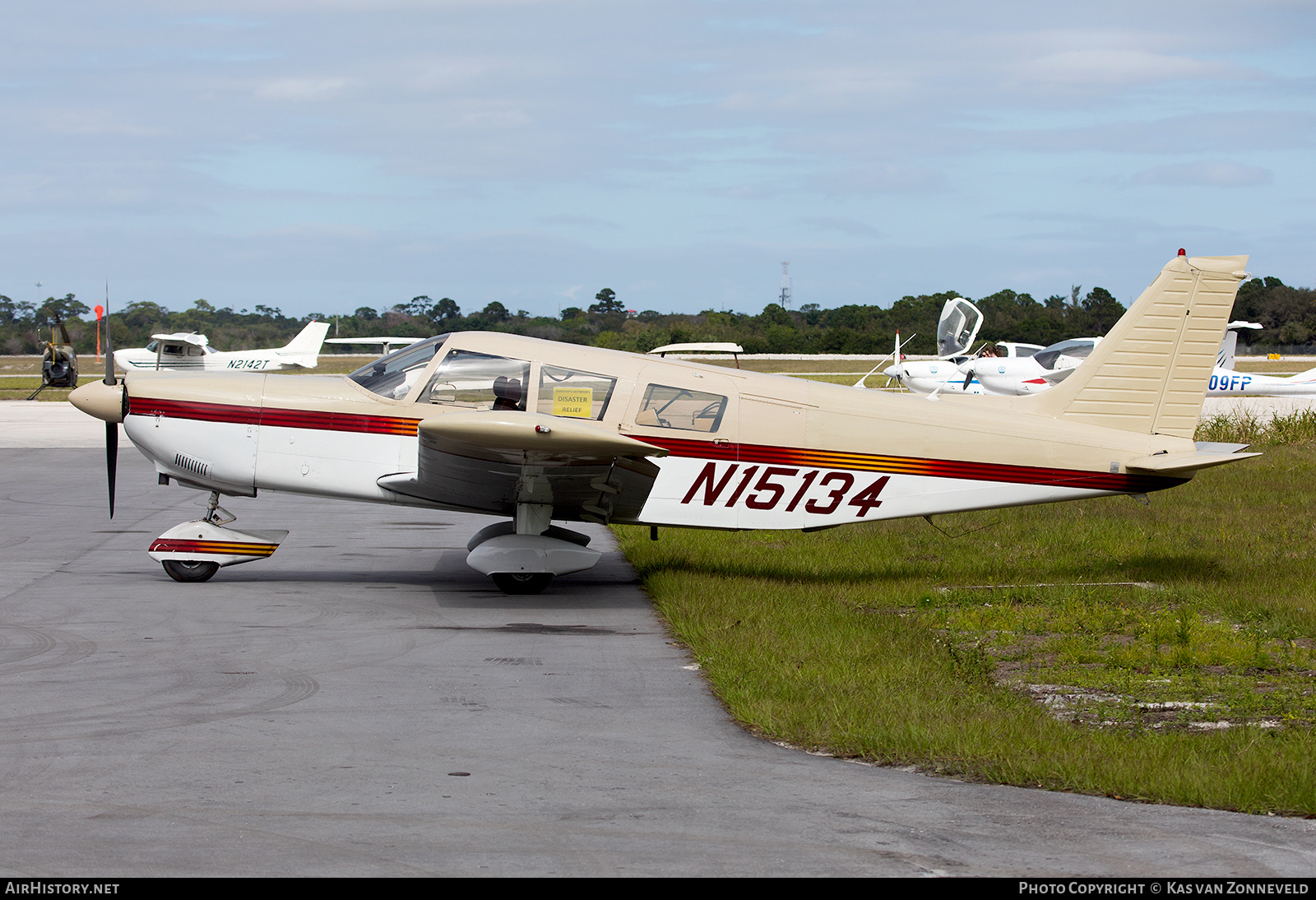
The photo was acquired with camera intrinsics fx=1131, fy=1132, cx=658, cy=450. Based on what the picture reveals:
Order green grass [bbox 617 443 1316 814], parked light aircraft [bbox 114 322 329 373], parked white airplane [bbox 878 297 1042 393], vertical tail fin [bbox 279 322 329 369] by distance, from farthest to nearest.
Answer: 1. vertical tail fin [bbox 279 322 329 369]
2. parked light aircraft [bbox 114 322 329 373]
3. parked white airplane [bbox 878 297 1042 393]
4. green grass [bbox 617 443 1316 814]

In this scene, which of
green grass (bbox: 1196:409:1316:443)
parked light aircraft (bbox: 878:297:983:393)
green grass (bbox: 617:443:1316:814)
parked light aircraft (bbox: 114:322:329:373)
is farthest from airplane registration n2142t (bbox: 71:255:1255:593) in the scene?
parked light aircraft (bbox: 114:322:329:373)

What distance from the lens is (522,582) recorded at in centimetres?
925

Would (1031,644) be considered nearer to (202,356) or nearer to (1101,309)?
(202,356)

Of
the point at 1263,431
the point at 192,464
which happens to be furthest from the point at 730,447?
the point at 1263,431

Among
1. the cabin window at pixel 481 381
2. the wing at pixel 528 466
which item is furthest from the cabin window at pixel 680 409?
the cabin window at pixel 481 381

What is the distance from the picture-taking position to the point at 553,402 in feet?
29.0

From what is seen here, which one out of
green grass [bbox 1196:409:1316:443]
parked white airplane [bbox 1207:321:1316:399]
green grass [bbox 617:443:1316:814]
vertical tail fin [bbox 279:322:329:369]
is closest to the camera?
green grass [bbox 617:443:1316:814]

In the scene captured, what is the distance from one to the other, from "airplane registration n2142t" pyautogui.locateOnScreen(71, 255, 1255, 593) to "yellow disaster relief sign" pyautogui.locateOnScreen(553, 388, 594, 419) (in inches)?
2.7

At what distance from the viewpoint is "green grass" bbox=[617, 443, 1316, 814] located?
16.9 feet

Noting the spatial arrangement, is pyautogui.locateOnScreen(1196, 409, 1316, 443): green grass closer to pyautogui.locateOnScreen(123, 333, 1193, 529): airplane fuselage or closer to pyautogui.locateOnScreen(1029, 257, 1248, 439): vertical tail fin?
pyautogui.locateOnScreen(1029, 257, 1248, 439): vertical tail fin

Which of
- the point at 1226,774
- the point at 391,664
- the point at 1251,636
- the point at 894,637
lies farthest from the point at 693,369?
the point at 1226,774

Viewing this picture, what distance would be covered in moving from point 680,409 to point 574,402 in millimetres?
873

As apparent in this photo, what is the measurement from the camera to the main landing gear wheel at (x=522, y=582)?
30.2ft
